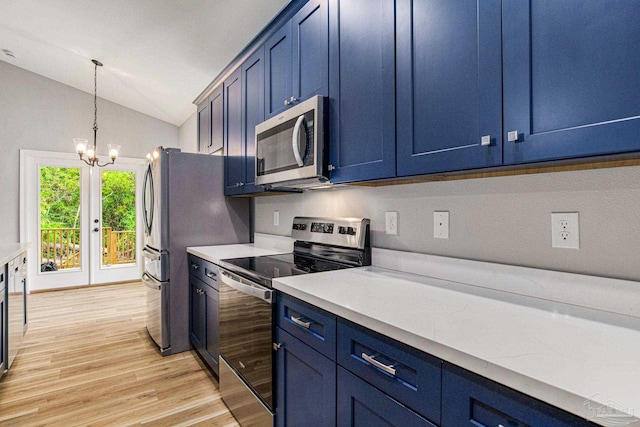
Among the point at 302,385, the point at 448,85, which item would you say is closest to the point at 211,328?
the point at 302,385

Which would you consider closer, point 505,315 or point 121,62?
point 505,315

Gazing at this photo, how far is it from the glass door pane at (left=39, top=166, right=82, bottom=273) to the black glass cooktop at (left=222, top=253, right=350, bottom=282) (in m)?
4.21

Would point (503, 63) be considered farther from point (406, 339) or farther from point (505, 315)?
point (406, 339)

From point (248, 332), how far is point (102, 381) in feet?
4.58

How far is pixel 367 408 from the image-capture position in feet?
3.26

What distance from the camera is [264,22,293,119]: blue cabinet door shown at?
2027 mm

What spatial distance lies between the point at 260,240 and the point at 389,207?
1.53 m

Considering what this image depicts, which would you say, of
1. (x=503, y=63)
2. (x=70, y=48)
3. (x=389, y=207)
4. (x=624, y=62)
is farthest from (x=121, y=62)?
(x=624, y=62)

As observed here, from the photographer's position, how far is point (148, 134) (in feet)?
18.3

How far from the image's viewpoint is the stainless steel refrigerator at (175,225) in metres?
2.69

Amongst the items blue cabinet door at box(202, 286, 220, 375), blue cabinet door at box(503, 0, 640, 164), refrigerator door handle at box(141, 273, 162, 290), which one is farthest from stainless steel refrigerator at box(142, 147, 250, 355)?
blue cabinet door at box(503, 0, 640, 164)

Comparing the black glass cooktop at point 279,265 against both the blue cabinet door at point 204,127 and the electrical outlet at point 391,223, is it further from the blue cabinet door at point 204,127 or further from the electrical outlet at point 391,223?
the blue cabinet door at point 204,127

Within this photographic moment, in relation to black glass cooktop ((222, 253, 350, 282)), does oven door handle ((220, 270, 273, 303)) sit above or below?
below

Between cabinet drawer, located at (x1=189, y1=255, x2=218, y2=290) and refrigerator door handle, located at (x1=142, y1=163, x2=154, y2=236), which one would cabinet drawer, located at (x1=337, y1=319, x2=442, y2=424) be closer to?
cabinet drawer, located at (x1=189, y1=255, x2=218, y2=290)
